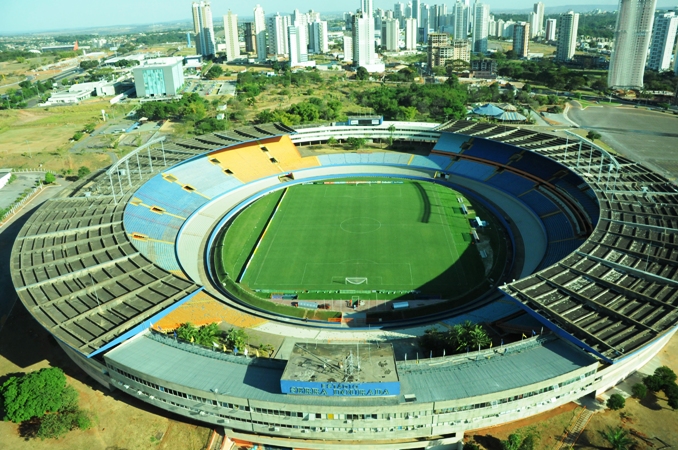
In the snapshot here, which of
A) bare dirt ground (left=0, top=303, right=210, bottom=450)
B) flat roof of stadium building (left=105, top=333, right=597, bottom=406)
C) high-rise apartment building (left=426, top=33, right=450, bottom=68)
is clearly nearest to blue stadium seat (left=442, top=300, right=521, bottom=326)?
flat roof of stadium building (left=105, top=333, right=597, bottom=406)

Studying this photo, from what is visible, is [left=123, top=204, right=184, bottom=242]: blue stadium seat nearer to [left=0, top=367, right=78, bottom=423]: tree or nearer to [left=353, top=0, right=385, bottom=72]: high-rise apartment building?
[left=0, top=367, right=78, bottom=423]: tree

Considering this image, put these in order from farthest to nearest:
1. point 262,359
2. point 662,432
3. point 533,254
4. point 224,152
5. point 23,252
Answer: point 224,152, point 533,254, point 23,252, point 262,359, point 662,432

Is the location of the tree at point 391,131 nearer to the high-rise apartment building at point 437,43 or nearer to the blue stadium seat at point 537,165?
the blue stadium seat at point 537,165

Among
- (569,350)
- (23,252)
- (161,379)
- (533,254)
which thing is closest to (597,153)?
(533,254)

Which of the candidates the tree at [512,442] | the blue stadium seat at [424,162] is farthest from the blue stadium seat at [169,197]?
the tree at [512,442]

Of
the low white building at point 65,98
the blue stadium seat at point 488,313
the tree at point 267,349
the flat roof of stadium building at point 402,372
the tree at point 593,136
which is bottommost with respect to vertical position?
the tree at point 267,349

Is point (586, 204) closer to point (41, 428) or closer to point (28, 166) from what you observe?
point (41, 428)

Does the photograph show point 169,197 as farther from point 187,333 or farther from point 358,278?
point 187,333
